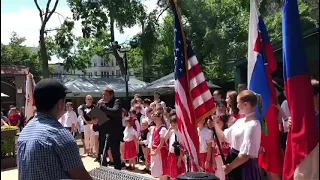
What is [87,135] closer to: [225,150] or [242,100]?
[225,150]

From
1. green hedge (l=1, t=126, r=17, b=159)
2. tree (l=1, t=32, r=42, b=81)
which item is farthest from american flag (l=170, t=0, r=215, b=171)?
tree (l=1, t=32, r=42, b=81)

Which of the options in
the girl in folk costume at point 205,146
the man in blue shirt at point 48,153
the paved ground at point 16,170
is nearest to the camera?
the man in blue shirt at point 48,153

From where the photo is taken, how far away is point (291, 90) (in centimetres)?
344

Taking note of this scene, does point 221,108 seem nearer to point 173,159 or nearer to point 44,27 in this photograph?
point 173,159

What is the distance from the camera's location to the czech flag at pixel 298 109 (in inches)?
121

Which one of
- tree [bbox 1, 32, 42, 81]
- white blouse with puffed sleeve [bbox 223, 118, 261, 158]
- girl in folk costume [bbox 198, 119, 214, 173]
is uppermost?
tree [bbox 1, 32, 42, 81]

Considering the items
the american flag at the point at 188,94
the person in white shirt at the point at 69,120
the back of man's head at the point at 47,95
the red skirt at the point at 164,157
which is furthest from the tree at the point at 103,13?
the back of man's head at the point at 47,95

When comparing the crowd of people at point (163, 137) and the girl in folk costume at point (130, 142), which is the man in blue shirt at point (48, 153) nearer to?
the crowd of people at point (163, 137)

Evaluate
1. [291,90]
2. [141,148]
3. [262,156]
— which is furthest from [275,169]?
[141,148]

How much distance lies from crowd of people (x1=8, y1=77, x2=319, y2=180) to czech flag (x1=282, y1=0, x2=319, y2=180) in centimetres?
26

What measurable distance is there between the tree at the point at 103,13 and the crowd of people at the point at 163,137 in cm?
1351

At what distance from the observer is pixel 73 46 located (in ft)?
86.7

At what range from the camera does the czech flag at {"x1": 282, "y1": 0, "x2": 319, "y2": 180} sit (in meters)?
3.08

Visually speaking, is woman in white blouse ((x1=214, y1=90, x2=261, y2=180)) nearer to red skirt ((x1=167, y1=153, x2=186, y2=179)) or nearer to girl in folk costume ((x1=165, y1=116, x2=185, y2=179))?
girl in folk costume ((x1=165, y1=116, x2=185, y2=179))
